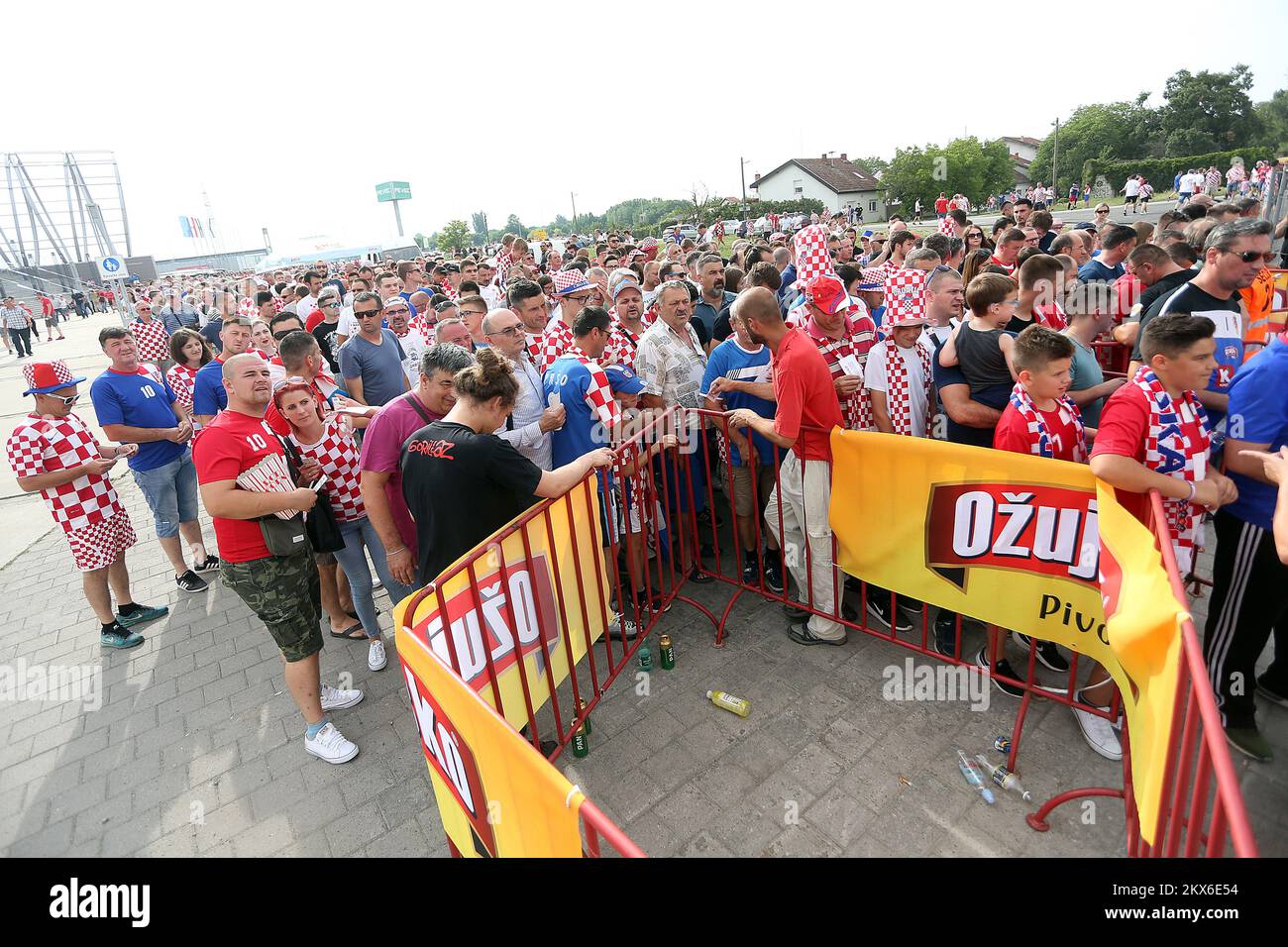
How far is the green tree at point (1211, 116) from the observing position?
64.3m

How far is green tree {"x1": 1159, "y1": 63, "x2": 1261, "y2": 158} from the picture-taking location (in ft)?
211

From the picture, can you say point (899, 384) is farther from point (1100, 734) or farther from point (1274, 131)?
point (1274, 131)

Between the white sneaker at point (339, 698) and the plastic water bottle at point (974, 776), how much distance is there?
11.9 ft

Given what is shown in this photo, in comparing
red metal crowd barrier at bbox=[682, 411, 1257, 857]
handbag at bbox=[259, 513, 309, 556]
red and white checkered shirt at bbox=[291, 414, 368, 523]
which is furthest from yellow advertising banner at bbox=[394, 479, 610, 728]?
red metal crowd barrier at bbox=[682, 411, 1257, 857]

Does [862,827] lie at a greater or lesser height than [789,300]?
lesser

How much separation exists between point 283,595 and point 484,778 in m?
2.35

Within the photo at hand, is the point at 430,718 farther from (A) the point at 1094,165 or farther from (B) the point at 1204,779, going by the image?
(A) the point at 1094,165

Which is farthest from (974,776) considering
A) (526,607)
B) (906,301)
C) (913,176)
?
(913,176)

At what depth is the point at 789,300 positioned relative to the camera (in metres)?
7.49

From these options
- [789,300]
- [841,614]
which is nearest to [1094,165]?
[789,300]

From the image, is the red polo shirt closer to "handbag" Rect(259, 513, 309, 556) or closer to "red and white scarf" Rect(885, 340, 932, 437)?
"red and white scarf" Rect(885, 340, 932, 437)

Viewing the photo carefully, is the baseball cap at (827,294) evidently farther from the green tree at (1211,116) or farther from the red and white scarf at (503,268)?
the green tree at (1211,116)
